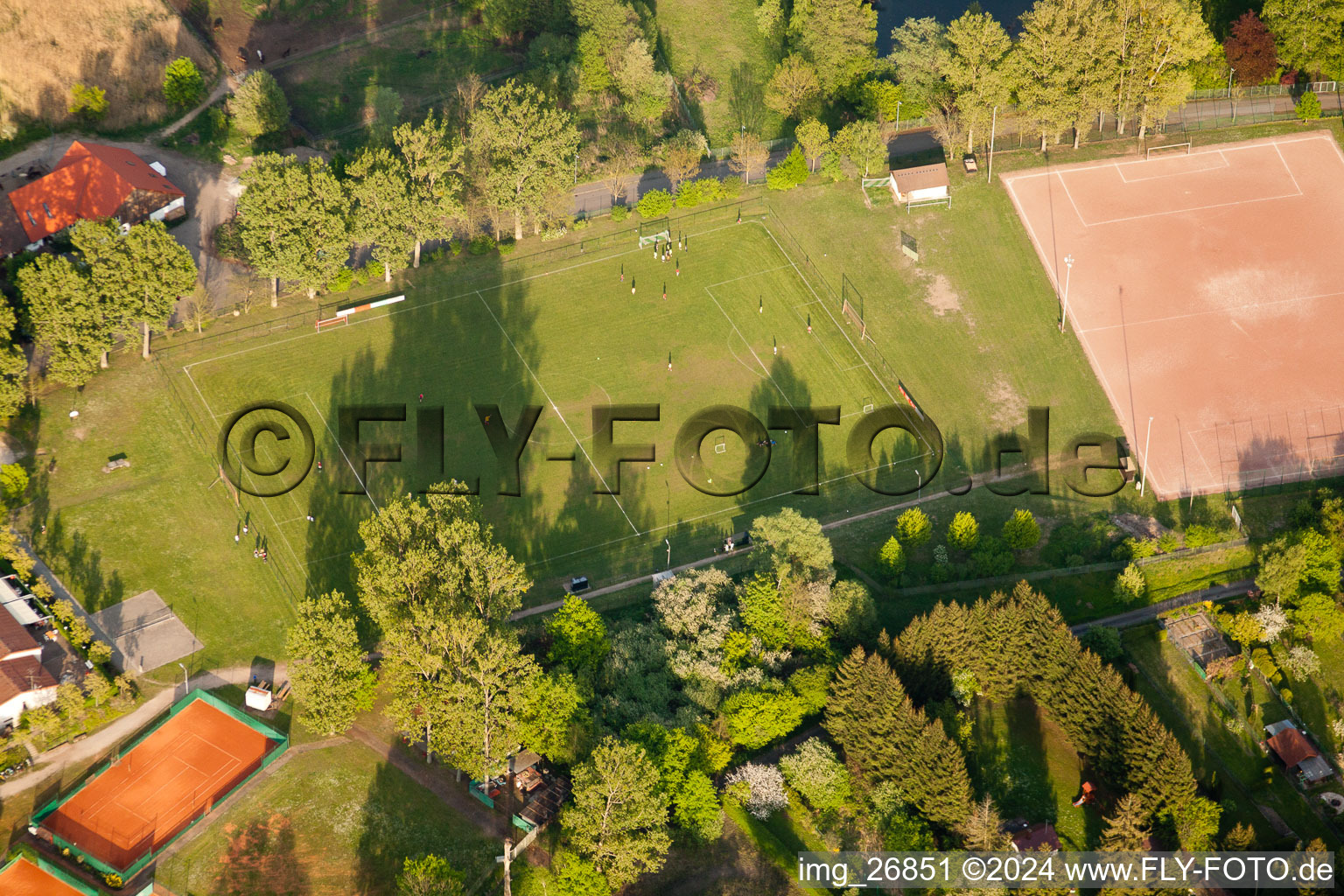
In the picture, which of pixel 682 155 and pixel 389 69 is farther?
pixel 389 69

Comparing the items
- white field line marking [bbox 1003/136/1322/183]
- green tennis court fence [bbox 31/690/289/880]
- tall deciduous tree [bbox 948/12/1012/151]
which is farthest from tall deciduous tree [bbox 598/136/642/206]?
green tennis court fence [bbox 31/690/289/880]

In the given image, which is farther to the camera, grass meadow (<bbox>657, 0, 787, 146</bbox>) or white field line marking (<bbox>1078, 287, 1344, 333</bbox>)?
grass meadow (<bbox>657, 0, 787, 146</bbox>)

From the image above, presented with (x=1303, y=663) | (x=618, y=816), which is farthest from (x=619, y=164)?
(x=1303, y=663)

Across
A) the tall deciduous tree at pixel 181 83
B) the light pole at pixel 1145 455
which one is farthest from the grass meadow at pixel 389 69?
the light pole at pixel 1145 455

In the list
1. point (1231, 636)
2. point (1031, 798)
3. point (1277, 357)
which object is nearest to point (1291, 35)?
point (1277, 357)

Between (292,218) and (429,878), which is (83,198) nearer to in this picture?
(292,218)

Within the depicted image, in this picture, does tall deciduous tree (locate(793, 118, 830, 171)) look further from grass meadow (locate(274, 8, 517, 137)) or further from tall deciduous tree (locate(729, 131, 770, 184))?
grass meadow (locate(274, 8, 517, 137))
